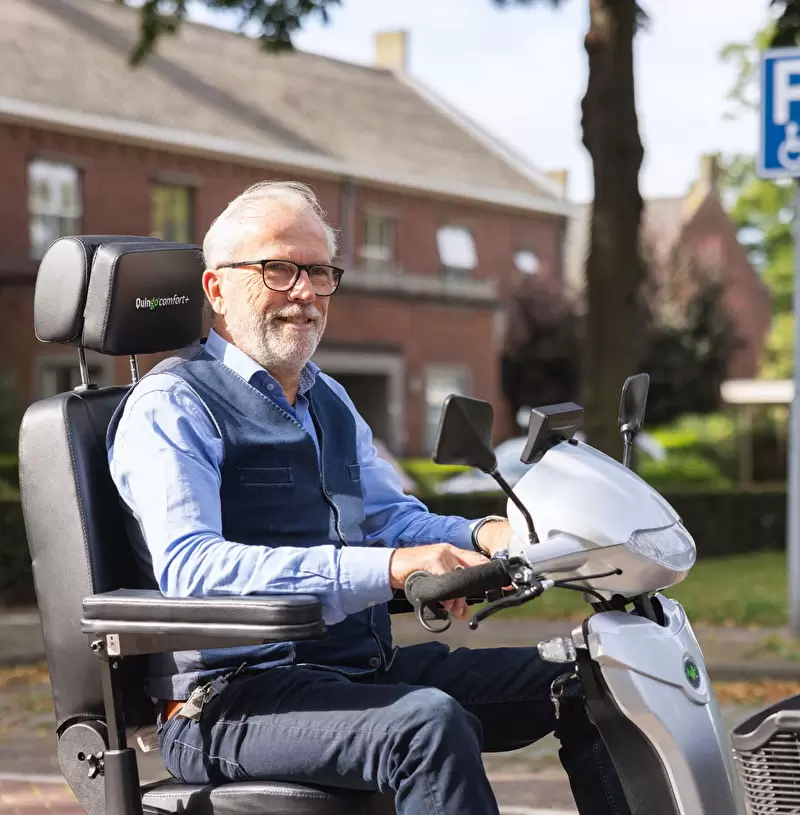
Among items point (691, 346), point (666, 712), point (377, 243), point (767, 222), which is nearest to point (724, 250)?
point (767, 222)

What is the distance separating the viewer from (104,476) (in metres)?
2.88

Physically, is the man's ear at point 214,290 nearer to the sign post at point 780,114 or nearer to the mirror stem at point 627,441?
the mirror stem at point 627,441

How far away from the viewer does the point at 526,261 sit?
33.2 metres

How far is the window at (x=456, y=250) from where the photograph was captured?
102 ft

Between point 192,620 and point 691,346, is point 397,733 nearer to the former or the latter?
point 192,620

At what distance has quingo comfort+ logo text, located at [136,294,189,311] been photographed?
300 centimetres

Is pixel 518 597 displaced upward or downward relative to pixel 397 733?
upward

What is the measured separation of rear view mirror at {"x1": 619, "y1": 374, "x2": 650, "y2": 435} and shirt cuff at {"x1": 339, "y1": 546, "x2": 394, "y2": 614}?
50cm

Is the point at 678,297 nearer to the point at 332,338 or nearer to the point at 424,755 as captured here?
the point at 332,338

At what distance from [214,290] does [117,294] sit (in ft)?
0.67

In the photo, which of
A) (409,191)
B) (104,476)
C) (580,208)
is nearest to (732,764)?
(104,476)

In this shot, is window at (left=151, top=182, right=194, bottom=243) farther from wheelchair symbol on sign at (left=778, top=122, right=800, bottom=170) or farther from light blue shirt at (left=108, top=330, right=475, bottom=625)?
light blue shirt at (left=108, top=330, right=475, bottom=625)

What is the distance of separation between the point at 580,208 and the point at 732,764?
159 feet

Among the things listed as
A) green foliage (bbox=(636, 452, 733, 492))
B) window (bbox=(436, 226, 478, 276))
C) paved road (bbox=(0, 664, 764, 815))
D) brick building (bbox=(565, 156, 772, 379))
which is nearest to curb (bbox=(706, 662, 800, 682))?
paved road (bbox=(0, 664, 764, 815))
